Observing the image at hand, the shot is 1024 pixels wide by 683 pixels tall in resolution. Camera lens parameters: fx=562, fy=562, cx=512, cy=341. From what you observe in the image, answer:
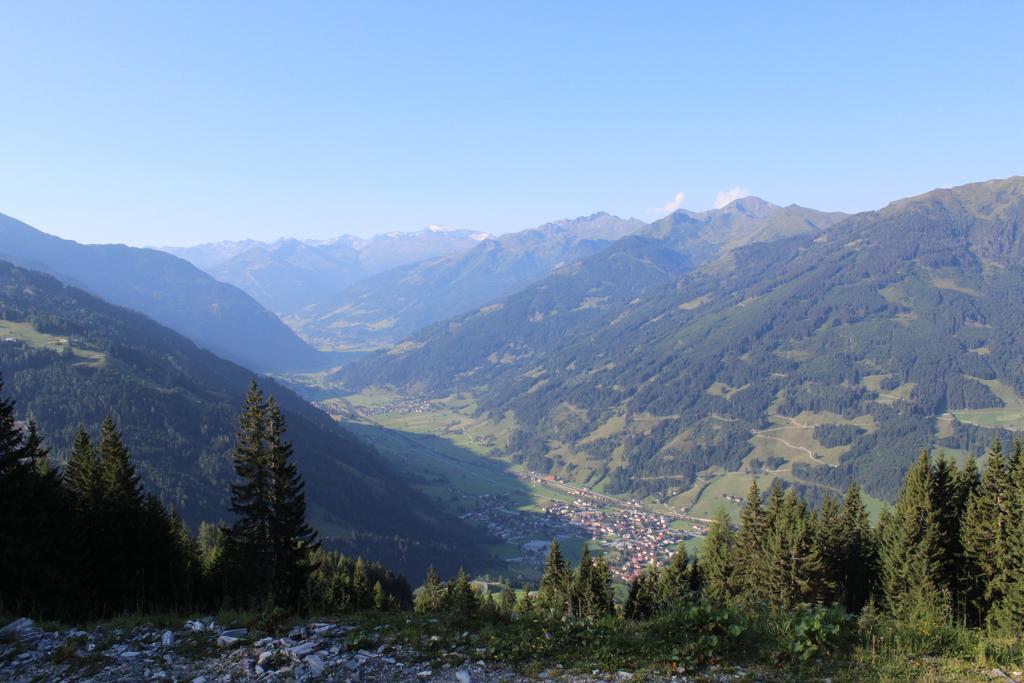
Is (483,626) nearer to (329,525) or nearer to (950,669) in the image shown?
(950,669)

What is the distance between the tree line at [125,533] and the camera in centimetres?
2220

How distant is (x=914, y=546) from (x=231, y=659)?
1552 inches

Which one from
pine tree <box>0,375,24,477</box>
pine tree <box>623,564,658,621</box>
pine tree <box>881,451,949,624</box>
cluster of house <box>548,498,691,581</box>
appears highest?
pine tree <box>0,375,24,477</box>

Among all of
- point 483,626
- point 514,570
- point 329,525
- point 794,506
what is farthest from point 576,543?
point 483,626

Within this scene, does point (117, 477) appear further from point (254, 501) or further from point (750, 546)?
point (750, 546)

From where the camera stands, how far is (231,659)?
36.0 ft

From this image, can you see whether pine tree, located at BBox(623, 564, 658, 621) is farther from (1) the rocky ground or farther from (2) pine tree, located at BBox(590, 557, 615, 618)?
(1) the rocky ground

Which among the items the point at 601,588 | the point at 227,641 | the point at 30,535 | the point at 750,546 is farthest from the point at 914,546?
the point at 30,535

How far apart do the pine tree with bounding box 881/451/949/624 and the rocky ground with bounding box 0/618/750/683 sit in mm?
32533

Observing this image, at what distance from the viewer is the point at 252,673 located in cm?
1037

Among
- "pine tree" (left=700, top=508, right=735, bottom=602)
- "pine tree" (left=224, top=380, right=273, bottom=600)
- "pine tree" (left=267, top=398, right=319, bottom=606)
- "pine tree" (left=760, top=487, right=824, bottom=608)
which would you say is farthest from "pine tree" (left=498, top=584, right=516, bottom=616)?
"pine tree" (left=760, top=487, right=824, bottom=608)

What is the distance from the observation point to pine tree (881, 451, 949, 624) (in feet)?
110

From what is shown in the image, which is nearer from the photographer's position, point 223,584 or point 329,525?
point 223,584

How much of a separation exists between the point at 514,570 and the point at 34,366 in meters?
175
